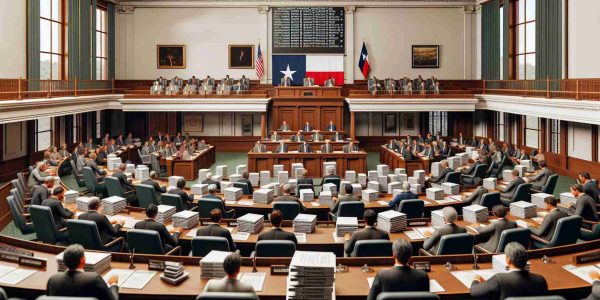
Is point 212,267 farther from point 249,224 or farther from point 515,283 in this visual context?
point 515,283

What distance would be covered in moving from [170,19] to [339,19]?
344 inches

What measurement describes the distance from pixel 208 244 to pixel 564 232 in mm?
4940

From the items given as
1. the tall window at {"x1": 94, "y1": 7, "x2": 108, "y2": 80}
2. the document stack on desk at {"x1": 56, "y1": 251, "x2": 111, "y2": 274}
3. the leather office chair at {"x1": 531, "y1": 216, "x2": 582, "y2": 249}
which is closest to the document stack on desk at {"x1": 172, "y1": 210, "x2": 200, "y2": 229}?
the document stack on desk at {"x1": 56, "y1": 251, "x2": 111, "y2": 274}

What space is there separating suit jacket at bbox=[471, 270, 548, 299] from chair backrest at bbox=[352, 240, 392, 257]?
197 centimetres

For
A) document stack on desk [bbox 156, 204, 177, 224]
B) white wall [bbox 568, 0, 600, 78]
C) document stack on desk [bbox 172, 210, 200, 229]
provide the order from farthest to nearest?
1. white wall [bbox 568, 0, 600, 78]
2. document stack on desk [bbox 156, 204, 177, 224]
3. document stack on desk [bbox 172, 210, 200, 229]

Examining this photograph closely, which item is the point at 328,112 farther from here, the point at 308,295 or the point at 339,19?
the point at 308,295

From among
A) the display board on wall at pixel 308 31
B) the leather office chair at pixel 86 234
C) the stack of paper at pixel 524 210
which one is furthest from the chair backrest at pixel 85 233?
the display board on wall at pixel 308 31

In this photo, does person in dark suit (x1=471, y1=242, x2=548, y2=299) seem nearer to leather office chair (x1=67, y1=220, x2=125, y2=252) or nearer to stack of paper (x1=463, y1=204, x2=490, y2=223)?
stack of paper (x1=463, y1=204, x2=490, y2=223)

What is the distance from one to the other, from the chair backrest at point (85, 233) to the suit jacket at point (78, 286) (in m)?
2.82

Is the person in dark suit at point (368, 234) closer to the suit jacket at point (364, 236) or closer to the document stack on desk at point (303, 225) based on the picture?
the suit jacket at point (364, 236)

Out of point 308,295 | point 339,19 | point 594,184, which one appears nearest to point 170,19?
point 339,19

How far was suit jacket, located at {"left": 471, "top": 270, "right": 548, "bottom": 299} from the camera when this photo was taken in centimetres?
404

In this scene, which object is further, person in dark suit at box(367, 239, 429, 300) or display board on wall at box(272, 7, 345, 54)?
display board on wall at box(272, 7, 345, 54)

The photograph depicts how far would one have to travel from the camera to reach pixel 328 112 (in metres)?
22.7
